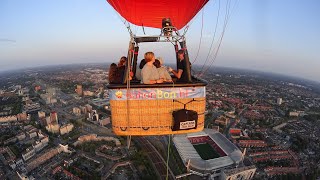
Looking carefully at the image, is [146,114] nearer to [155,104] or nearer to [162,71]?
[155,104]

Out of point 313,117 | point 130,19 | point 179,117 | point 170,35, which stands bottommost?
point 313,117

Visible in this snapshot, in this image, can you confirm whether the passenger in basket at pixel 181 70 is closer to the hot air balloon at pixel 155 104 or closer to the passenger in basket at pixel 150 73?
the hot air balloon at pixel 155 104

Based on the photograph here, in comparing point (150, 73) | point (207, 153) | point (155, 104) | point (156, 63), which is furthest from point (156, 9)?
point (207, 153)

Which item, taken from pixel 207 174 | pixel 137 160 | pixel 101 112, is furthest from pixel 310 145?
pixel 101 112

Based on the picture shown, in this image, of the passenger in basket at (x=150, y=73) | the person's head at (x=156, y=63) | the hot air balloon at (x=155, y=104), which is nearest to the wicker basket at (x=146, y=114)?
the hot air balloon at (x=155, y=104)

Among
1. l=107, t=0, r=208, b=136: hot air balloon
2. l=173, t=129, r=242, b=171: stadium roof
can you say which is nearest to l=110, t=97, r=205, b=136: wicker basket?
l=107, t=0, r=208, b=136: hot air balloon

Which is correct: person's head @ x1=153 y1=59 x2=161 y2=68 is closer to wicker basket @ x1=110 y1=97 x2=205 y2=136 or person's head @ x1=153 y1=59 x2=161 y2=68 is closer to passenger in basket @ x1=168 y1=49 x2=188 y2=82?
passenger in basket @ x1=168 y1=49 x2=188 y2=82

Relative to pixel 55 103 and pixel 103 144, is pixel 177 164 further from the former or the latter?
pixel 55 103
